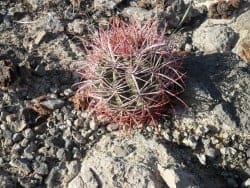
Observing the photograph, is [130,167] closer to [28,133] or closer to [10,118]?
[28,133]

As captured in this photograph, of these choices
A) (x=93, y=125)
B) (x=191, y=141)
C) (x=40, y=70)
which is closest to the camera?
(x=191, y=141)

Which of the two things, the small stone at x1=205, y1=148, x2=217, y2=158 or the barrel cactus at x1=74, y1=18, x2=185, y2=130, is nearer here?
the barrel cactus at x1=74, y1=18, x2=185, y2=130

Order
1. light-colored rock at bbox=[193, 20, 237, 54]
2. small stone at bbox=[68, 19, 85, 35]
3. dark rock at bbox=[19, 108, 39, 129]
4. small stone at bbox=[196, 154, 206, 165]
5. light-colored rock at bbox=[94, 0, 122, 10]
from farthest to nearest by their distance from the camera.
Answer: light-colored rock at bbox=[94, 0, 122, 10]
small stone at bbox=[68, 19, 85, 35]
light-colored rock at bbox=[193, 20, 237, 54]
dark rock at bbox=[19, 108, 39, 129]
small stone at bbox=[196, 154, 206, 165]

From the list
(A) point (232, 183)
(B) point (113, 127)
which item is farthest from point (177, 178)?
(B) point (113, 127)

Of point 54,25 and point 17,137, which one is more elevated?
point 54,25

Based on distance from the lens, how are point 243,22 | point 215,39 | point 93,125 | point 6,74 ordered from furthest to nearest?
point 243,22 < point 215,39 < point 6,74 < point 93,125

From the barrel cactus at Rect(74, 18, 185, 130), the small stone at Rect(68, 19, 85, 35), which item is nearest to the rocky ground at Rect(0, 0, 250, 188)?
the small stone at Rect(68, 19, 85, 35)

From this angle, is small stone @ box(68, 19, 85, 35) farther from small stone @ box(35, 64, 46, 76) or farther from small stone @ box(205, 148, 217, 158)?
small stone @ box(205, 148, 217, 158)
